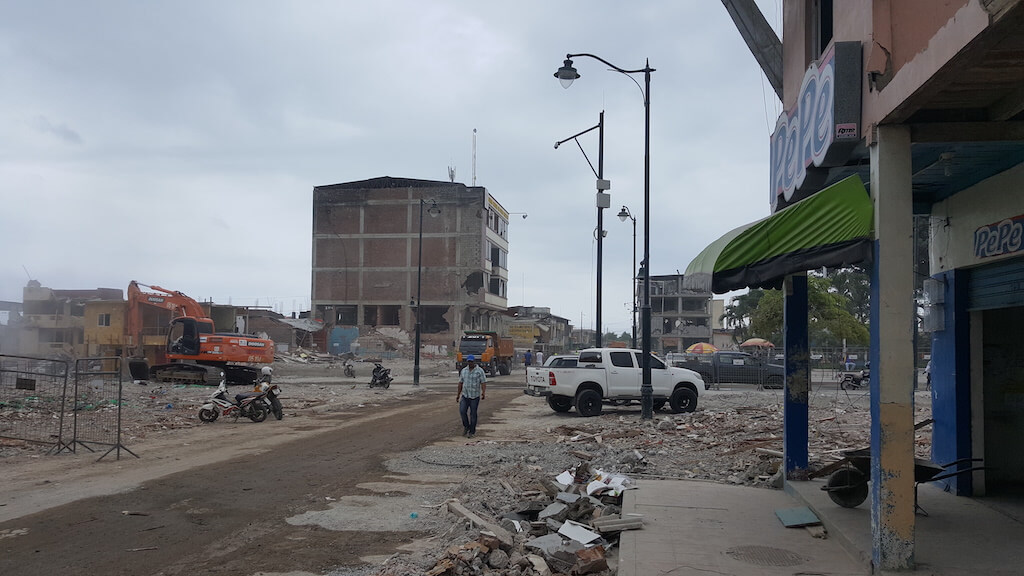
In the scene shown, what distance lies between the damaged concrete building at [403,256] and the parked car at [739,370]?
4153 centimetres

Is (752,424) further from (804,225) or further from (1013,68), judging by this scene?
(1013,68)

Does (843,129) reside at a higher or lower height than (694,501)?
higher

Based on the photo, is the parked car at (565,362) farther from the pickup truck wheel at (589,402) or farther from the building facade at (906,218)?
the building facade at (906,218)

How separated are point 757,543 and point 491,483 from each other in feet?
15.0

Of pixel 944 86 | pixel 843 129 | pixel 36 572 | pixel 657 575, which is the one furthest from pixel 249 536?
pixel 944 86

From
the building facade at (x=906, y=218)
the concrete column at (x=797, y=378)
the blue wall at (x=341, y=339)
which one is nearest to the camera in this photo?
the building facade at (x=906, y=218)

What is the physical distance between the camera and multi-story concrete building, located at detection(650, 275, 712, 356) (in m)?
93.6

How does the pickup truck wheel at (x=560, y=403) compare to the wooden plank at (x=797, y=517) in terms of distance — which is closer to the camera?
the wooden plank at (x=797, y=517)

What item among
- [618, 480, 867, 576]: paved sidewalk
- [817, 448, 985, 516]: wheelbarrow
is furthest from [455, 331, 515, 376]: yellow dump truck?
[817, 448, 985, 516]: wheelbarrow

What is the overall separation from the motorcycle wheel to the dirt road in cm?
505

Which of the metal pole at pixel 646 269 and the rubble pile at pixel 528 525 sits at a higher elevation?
the metal pole at pixel 646 269

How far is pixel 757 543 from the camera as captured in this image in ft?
23.0

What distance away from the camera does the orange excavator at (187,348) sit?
→ 31.7 m

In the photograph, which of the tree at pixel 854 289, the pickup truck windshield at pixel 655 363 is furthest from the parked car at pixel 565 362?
the tree at pixel 854 289
